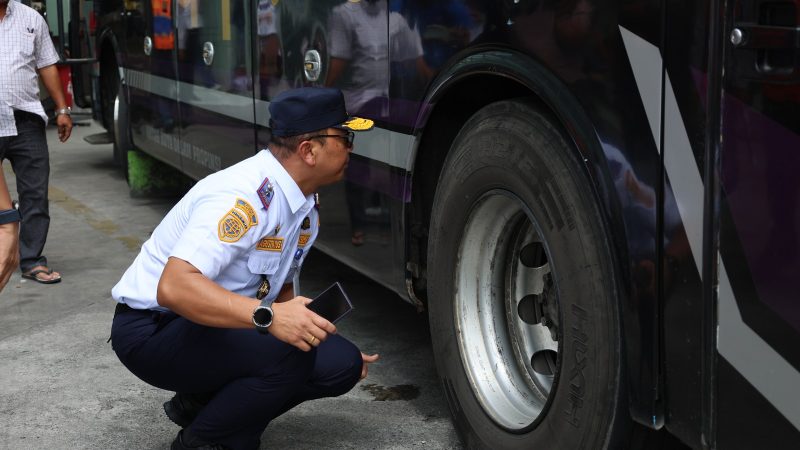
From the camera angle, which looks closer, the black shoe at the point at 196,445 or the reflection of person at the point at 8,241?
the reflection of person at the point at 8,241

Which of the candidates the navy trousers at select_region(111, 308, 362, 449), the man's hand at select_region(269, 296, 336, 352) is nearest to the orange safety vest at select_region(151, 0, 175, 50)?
the navy trousers at select_region(111, 308, 362, 449)

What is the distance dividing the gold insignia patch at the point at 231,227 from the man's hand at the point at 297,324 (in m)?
0.22

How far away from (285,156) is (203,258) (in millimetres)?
431

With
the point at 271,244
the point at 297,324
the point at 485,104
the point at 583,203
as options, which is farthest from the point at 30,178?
the point at 583,203

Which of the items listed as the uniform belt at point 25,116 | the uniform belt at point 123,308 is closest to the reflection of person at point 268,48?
the uniform belt at point 123,308

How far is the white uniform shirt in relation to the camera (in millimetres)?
2926

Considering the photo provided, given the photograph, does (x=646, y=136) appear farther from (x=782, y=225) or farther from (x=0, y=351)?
(x=0, y=351)

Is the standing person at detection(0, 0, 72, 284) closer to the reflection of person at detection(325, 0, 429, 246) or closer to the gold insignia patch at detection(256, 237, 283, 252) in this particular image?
the reflection of person at detection(325, 0, 429, 246)

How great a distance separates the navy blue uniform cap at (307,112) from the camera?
3.09 m

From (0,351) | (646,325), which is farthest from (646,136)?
(0,351)

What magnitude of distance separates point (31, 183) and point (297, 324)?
11.8ft

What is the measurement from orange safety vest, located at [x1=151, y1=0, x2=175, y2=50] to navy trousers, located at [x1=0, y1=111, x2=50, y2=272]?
2.79ft

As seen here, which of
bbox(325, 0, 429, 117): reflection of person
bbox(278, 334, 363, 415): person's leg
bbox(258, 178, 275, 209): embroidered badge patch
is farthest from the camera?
bbox(325, 0, 429, 117): reflection of person

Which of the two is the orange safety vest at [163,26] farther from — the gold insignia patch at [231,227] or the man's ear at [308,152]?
the gold insignia patch at [231,227]
